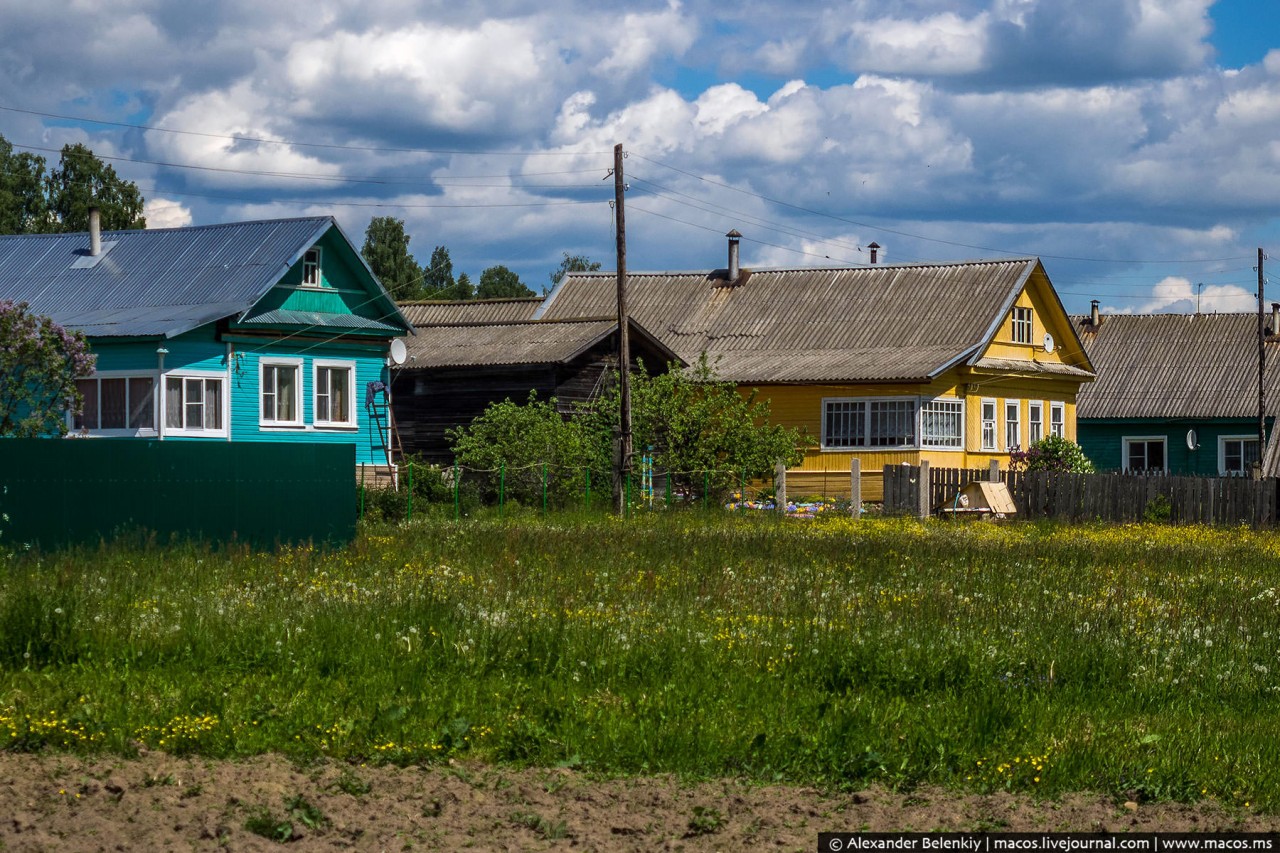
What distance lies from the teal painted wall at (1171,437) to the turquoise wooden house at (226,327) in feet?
85.2

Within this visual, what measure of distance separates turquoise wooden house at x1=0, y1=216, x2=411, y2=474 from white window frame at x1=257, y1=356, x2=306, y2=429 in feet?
0.10

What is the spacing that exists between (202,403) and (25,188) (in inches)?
1807

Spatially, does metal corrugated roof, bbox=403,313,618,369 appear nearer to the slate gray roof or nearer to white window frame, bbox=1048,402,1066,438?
the slate gray roof

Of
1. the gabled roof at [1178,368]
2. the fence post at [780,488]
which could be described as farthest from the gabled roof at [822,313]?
the fence post at [780,488]

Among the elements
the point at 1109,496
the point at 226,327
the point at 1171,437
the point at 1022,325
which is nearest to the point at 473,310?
the point at 226,327

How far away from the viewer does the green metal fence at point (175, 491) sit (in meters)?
17.5

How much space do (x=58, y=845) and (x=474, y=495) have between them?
24542 millimetres

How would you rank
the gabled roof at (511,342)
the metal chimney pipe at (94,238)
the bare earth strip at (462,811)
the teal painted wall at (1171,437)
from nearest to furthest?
the bare earth strip at (462,811)
the gabled roof at (511,342)
the metal chimney pipe at (94,238)
the teal painted wall at (1171,437)

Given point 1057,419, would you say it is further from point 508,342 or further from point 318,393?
point 318,393

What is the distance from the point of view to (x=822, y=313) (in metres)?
46.3

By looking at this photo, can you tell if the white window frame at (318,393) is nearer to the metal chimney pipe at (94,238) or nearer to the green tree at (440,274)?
the metal chimney pipe at (94,238)

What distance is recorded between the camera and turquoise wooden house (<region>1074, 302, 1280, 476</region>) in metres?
50.6

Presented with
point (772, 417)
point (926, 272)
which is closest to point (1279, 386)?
point (926, 272)

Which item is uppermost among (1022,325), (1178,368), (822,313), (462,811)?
(822,313)
